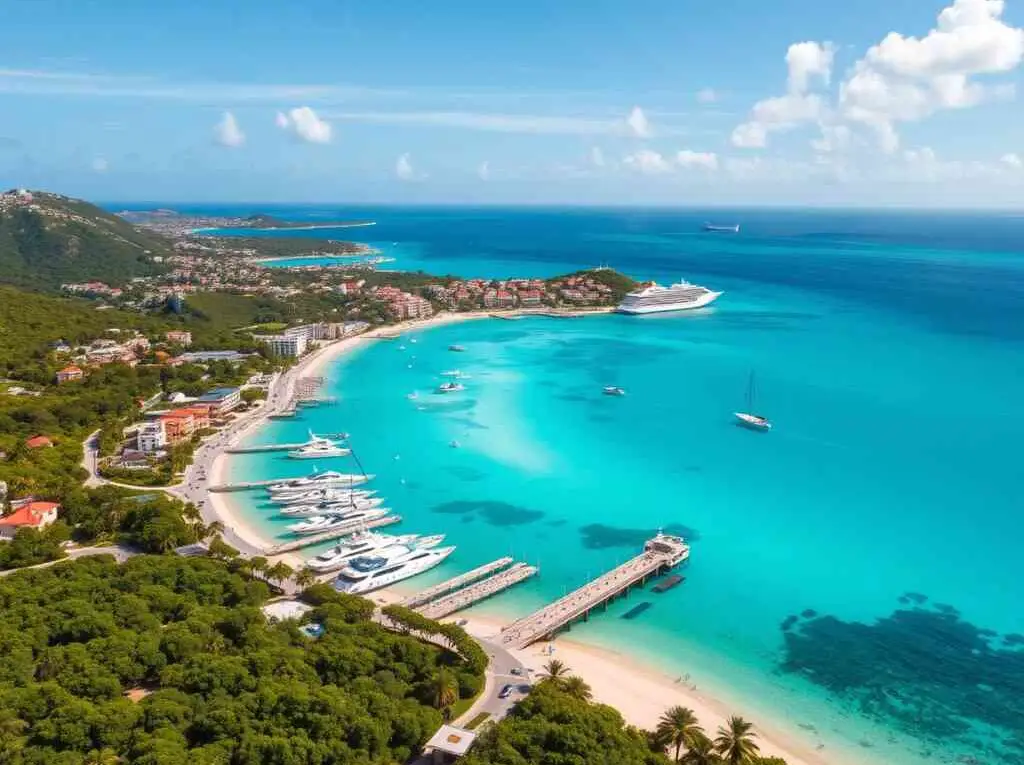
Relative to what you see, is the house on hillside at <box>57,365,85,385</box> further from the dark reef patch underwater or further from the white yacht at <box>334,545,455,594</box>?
the dark reef patch underwater

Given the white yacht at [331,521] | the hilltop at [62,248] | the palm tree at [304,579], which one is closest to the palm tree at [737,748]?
the palm tree at [304,579]

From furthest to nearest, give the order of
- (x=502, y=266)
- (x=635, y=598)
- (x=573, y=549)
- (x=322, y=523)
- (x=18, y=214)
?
(x=502, y=266) → (x=18, y=214) → (x=322, y=523) → (x=573, y=549) → (x=635, y=598)

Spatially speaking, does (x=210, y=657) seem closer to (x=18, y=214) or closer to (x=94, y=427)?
(x=94, y=427)

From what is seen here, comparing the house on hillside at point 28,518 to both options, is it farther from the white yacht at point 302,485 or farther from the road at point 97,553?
the white yacht at point 302,485

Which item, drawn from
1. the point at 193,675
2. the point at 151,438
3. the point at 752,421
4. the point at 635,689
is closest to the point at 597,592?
the point at 635,689

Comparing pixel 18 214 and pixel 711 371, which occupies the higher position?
pixel 18 214

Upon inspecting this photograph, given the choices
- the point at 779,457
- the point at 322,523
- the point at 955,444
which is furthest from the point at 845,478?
the point at 322,523

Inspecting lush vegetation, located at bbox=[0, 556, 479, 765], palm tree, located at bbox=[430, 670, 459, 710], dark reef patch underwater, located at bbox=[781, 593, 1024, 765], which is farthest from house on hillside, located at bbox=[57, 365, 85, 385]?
dark reef patch underwater, located at bbox=[781, 593, 1024, 765]
